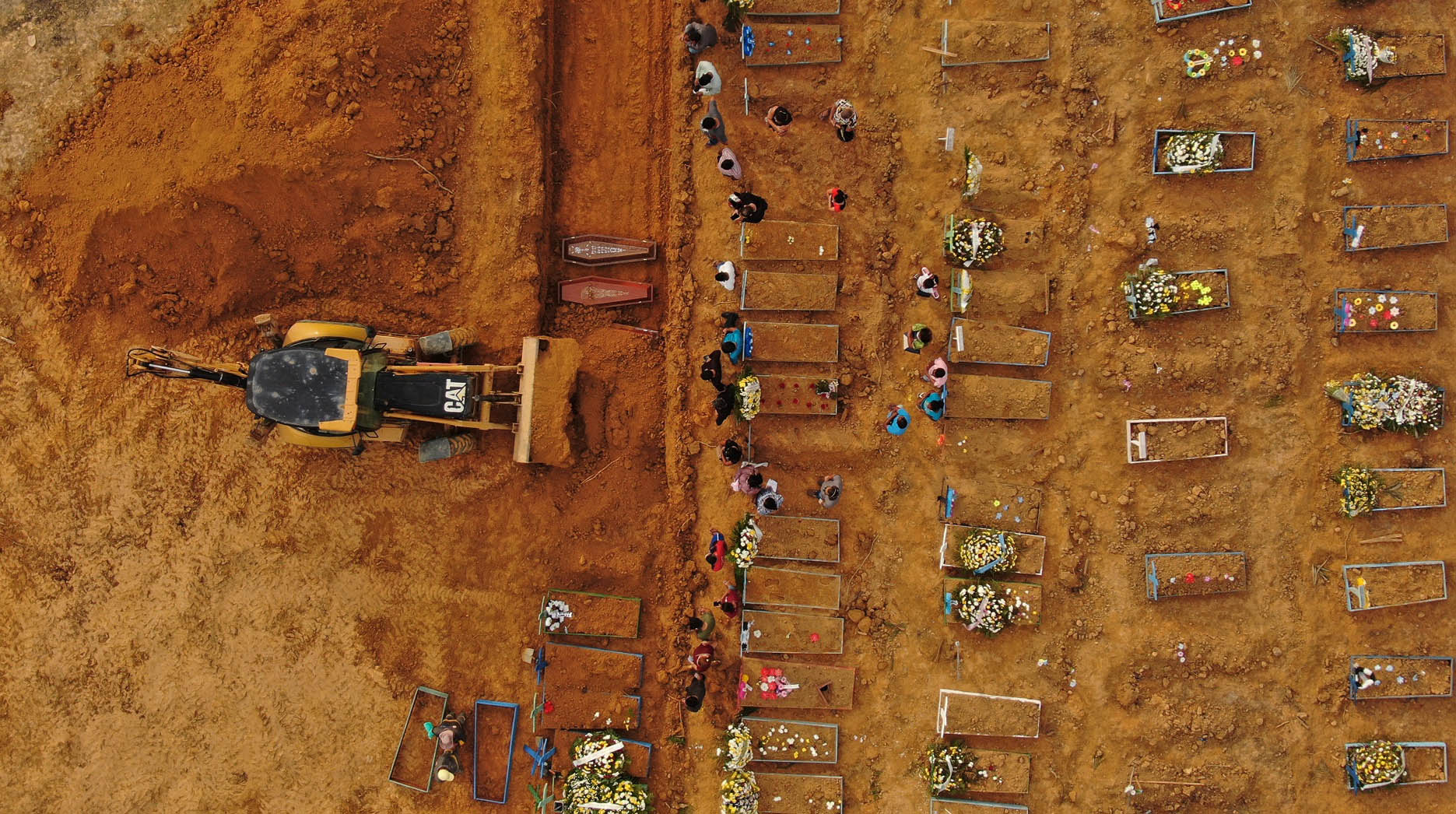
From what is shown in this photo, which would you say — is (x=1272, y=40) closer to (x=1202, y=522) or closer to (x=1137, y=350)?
(x=1137, y=350)

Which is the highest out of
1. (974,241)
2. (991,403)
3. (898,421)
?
(974,241)

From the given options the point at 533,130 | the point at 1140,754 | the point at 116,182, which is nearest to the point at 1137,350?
the point at 1140,754

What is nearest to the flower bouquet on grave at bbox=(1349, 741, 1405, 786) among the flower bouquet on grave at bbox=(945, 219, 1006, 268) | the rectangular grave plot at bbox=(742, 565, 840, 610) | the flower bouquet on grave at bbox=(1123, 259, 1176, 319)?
the flower bouquet on grave at bbox=(1123, 259, 1176, 319)

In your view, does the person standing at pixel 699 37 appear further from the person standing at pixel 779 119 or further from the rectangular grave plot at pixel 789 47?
the person standing at pixel 779 119

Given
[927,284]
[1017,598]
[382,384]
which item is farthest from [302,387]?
[1017,598]

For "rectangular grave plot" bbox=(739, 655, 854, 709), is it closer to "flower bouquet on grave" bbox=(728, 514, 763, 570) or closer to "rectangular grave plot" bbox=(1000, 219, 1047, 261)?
"flower bouquet on grave" bbox=(728, 514, 763, 570)

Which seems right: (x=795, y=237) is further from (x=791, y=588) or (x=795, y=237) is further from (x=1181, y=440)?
(x=1181, y=440)
